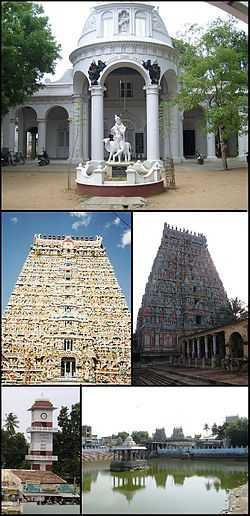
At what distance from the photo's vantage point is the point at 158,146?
5.96 m

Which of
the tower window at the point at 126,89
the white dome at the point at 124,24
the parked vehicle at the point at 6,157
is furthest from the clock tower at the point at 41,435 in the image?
the white dome at the point at 124,24

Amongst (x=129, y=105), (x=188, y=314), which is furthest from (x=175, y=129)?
(x=188, y=314)

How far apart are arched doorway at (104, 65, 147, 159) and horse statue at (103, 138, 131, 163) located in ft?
0.25

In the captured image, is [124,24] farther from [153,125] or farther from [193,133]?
[193,133]

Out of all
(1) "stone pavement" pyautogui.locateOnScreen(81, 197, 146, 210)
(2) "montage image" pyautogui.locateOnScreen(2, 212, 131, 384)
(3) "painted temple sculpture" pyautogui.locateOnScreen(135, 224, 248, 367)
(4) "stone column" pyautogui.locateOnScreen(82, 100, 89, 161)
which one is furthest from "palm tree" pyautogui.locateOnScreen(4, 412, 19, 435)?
(4) "stone column" pyautogui.locateOnScreen(82, 100, 89, 161)

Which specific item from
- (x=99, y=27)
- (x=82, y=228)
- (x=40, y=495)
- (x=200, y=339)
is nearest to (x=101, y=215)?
(x=82, y=228)

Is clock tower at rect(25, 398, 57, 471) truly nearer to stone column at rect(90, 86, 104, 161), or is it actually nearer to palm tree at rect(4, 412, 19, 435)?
palm tree at rect(4, 412, 19, 435)

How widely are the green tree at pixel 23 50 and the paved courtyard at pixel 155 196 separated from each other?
683 millimetres

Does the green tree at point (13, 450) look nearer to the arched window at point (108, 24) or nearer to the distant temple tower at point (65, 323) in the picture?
the distant temple tower at point (65, 323)

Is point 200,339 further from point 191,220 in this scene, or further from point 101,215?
point 101,215

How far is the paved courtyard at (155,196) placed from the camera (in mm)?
5461

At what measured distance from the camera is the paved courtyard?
5.46 meters

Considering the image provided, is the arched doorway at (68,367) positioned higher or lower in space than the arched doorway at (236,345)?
lower

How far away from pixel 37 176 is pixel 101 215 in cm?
82
